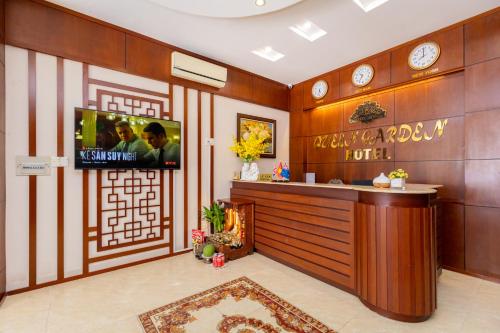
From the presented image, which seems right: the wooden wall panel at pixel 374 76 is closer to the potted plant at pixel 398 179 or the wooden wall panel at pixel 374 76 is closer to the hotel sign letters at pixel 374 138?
the hotel sign letters at pixel 374 138

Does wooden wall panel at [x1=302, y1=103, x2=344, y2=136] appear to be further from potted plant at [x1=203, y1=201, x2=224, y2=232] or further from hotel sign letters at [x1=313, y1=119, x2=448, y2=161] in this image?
potted plant at [x1=203, y1=201, x2=224, y2=232]

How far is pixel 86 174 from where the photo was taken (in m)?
2.98

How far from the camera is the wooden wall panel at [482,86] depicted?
287cm

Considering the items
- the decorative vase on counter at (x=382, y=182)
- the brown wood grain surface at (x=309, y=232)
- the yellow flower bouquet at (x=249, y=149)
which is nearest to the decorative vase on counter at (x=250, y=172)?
the yellow flower bouquet at (x=249, y=149)

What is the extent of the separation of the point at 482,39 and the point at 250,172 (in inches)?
141

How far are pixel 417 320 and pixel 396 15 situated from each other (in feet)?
11.1

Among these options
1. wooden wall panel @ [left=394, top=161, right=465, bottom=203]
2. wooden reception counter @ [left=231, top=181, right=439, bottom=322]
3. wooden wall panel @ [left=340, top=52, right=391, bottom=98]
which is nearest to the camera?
wooden reception counter @ [left=231, top=181, right=439, bottom=322]

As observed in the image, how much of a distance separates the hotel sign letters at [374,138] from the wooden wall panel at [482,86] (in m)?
0.38

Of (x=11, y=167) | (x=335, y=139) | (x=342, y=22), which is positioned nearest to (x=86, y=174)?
(x=11, y=167)

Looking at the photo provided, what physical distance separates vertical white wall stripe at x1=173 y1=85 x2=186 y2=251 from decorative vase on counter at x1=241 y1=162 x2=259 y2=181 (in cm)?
103

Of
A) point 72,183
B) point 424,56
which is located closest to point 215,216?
point 72,183

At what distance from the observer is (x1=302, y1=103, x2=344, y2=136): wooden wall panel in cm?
464

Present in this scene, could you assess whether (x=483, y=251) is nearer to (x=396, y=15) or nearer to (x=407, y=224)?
(x=407, y=224)

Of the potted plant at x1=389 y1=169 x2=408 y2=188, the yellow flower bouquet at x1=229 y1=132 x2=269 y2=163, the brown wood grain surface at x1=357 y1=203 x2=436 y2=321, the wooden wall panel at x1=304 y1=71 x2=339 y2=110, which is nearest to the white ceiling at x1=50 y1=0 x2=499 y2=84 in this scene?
the wooden wall panel at x1=304 y1=71 x2=339 y2=110
